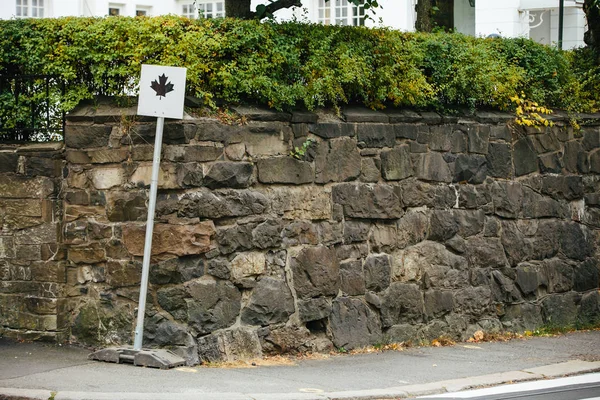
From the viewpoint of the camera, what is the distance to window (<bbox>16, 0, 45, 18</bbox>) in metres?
25.4

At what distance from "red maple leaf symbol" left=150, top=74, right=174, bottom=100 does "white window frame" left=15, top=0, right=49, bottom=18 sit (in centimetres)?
1677

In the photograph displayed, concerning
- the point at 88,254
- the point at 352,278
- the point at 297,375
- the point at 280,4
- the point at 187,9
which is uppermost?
the point at 187,9

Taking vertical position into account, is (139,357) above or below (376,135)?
below

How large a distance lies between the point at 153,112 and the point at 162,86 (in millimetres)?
265

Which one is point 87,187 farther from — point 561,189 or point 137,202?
point 561,189

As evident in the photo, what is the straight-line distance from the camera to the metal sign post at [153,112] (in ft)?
31.4

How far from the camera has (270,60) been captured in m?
10.6

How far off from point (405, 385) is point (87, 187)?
3.71 meters

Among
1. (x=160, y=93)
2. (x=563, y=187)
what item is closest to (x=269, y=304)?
(x=160, y=93)

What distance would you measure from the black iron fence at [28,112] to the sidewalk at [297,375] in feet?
7.18

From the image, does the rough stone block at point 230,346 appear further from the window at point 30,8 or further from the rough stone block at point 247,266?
the window at point 30,8

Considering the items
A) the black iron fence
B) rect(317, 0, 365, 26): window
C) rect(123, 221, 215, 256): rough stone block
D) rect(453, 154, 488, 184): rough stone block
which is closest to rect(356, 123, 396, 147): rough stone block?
rect(453, 154, 488, 184): rough stone block

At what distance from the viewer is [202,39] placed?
10117 mm

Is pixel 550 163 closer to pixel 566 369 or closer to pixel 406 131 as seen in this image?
pixel 406 131
